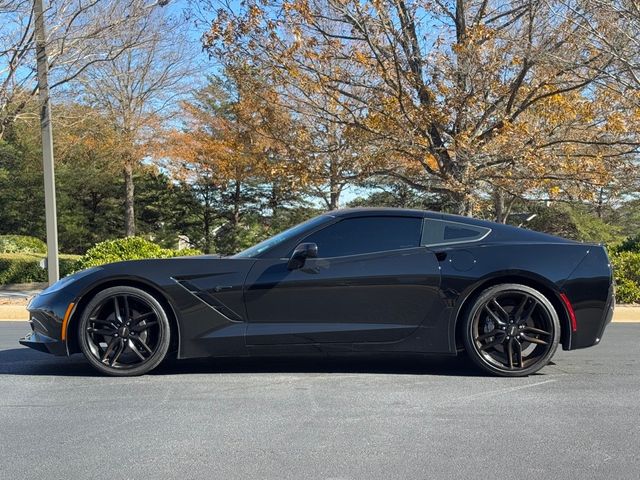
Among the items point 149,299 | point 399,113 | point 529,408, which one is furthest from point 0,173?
point 529,408

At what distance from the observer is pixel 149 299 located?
192 inches

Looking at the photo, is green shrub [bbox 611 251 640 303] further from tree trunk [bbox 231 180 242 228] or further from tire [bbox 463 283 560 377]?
tree trunk [bbox 231 180 242 228]

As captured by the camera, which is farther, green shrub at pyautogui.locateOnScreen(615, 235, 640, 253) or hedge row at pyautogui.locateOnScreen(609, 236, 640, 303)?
green shrub at pyautogui.locateOnScreen(615, 235, 640, 253)

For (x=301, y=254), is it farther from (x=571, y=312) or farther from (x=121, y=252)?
(x=121, y=252)

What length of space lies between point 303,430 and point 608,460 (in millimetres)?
1711

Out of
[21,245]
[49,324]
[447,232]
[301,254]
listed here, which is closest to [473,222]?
[447,232]

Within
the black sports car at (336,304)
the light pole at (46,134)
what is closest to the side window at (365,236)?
the black sports car at (336,304)

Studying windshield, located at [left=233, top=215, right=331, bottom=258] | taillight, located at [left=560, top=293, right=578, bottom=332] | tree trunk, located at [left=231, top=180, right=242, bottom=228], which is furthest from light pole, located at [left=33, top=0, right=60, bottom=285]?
tree trunk, located at [left=231, top=180, right=242, bottom=228]

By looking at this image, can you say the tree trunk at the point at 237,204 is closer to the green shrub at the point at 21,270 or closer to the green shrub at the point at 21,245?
the green shrub at the point at 21,245

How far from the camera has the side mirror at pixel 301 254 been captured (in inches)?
191

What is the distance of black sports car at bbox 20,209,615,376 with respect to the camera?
4.89 m

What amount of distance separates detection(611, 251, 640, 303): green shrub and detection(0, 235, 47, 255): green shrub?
1895 centimetres

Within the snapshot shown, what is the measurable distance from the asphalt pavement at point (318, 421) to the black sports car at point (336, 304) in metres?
0.28

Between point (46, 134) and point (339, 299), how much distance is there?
8.09 metres
